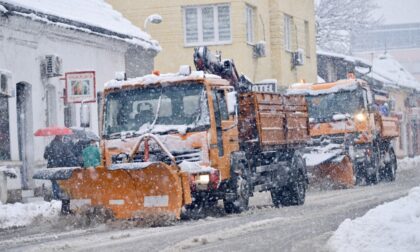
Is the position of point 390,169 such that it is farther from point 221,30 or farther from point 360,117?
point 221,30

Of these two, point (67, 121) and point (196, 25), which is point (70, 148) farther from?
point (196, 25)

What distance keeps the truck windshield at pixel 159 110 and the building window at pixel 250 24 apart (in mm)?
19834

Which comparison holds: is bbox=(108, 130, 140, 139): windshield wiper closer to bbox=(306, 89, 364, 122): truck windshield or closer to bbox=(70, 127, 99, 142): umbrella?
bbox=(70, 127, 99, 142): umbrella

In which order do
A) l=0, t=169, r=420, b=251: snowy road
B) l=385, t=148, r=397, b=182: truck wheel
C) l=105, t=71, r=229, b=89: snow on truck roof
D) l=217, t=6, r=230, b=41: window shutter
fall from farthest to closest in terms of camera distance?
l=217, t=6, r=230, b=41: window shutter
l=385, t=148, r=397, b=182: truck wheel
l=105, t=71, r=229, b=89: snow on truck roof
l=0, t=169, r=420, b=251: snowy road

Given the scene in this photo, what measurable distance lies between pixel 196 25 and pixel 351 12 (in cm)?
2660

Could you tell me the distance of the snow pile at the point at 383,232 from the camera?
9.56 meters

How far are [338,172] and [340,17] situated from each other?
36.7 m

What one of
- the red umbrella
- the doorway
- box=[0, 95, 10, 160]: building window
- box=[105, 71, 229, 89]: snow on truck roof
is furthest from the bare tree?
box=[105, 71, 229, 89]: snow on truck roof

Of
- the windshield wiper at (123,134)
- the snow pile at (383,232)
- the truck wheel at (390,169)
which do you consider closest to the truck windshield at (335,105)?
the truck wheel at (390,169)

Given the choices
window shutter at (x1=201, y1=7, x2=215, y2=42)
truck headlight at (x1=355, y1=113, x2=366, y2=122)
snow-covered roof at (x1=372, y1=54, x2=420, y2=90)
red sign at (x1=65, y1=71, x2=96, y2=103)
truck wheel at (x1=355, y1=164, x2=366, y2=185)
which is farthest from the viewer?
snow-covered roof at (x1=372, y1=54, x2=420, y2=90)

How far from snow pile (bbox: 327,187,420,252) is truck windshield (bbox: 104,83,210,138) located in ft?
14.3

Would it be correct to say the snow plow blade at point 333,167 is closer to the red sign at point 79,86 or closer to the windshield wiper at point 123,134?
the red sign at point 79,86

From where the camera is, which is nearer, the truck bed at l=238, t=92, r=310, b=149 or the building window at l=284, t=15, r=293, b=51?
the truck bed at l=238, t=92, r=310, b=149

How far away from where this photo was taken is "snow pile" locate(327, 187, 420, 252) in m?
9.56
